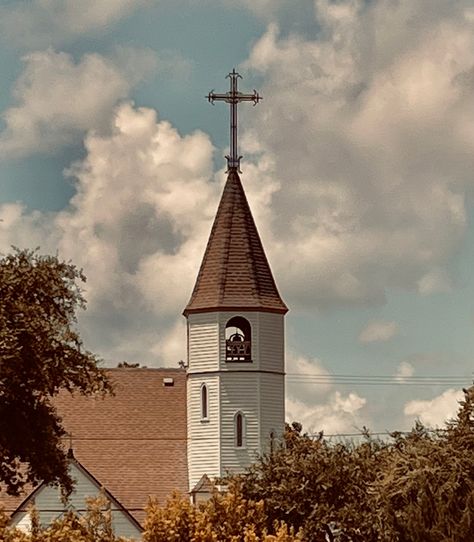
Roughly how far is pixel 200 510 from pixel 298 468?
9636 mm

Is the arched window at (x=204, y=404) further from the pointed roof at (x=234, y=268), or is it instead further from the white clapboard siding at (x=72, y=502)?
the white clapboard siding at (x=72, y=502)

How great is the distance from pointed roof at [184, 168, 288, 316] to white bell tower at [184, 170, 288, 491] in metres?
0.04

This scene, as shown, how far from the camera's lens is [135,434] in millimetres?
78562

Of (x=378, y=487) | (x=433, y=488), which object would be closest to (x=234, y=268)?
(x=378, y=487)

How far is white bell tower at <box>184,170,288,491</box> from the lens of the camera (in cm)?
7456

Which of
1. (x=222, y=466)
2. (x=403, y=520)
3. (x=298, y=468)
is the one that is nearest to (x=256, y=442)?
(x=222, y=466)

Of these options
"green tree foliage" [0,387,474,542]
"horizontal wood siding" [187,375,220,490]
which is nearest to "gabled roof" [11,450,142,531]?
"horizontal wood siding" [187,375,220,490]

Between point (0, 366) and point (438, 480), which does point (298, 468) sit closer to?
point (438, 480)

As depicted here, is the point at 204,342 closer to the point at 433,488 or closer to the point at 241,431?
the point at 241,431

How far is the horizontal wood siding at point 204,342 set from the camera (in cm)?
7481

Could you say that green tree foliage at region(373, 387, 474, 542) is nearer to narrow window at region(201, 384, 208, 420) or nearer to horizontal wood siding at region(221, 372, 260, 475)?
horizontal wood siding at region(221, 372, 260, 475)

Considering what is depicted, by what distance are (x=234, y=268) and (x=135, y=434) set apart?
9.73 metres

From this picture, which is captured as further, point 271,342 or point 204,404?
point 204,404

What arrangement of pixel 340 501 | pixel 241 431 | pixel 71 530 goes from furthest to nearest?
pixel 241 431, pixel 340 501, pixel 71 530
